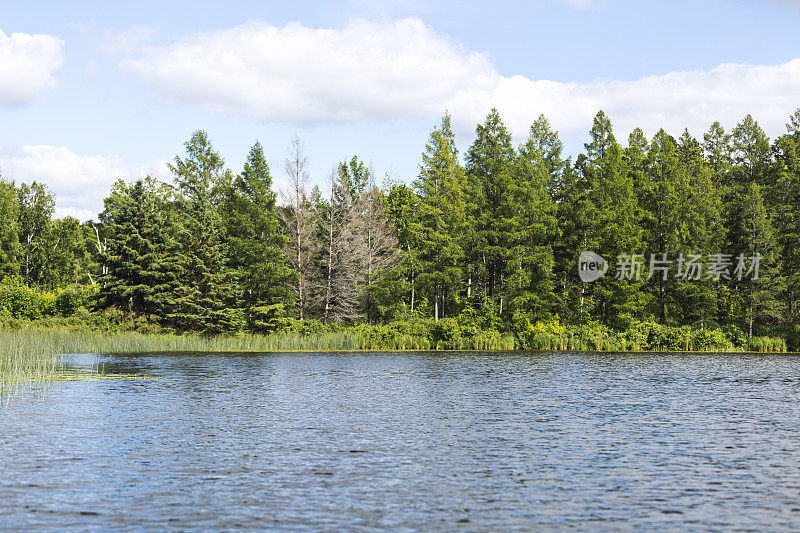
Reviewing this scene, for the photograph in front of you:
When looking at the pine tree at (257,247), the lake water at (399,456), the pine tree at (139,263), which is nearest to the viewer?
the lake water at (399,456)

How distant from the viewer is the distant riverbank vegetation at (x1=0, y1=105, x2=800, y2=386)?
67.6 metres

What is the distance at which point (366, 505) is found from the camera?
1292 centimetres

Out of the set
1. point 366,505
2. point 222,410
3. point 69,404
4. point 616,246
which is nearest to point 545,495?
point 366,505

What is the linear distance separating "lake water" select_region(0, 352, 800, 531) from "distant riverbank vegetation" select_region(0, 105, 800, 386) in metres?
36.0

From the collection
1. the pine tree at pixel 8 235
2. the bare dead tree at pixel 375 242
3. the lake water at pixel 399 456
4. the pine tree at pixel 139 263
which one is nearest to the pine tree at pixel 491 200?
the bare dead tree at pixel 375 242

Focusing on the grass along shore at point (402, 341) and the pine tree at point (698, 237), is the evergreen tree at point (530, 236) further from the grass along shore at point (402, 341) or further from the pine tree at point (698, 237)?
the pine tree at point (698, 237)

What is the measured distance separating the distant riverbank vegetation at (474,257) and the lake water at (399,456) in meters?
36.0

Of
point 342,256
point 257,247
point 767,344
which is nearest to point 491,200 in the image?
point 342,256

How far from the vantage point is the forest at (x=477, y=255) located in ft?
222

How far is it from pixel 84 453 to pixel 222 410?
7515 millimetres

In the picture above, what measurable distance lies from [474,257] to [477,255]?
1.26 ft

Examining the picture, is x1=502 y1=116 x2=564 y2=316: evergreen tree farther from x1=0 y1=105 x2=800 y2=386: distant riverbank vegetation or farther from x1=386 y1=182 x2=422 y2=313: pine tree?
x1=386 y1=182 x2=422 y2=313: pine tree

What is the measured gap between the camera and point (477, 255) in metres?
75.3

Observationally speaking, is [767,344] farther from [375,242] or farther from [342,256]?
[342,256]
